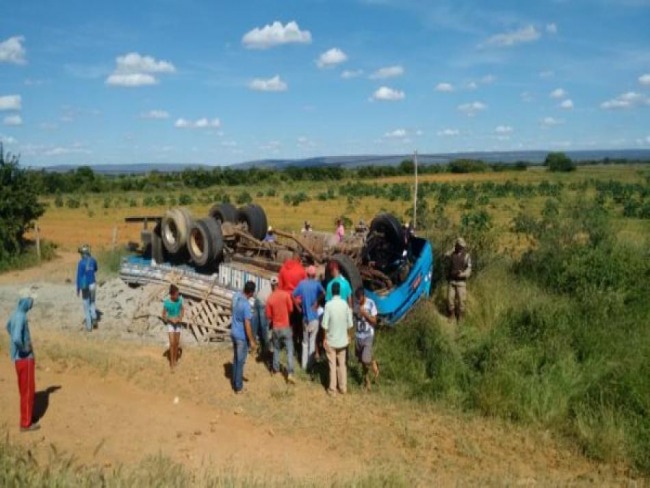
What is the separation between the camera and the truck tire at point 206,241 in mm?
12773

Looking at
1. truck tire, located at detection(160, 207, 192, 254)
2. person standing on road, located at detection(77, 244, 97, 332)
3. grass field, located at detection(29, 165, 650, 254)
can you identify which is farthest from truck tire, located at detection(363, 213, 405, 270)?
grass field, located at detection(29, 165, 650, 254)

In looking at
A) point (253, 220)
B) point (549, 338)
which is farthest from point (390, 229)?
point (253, 220)

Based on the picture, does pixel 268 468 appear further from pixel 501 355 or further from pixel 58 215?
pixel 58 215

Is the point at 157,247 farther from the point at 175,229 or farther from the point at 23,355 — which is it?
the point at 23,355

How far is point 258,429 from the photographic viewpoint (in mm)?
7441

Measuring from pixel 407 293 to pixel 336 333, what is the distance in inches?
103

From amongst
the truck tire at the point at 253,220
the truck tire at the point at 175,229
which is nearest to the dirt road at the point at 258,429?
the truck tire at the point at 175,229

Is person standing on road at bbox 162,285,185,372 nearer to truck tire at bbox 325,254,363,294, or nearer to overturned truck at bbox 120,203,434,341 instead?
overturned truck at bbox 120,203,434,341

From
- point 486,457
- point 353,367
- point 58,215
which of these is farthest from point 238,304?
point 58,215

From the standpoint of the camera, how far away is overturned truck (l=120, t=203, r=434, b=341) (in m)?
10.6

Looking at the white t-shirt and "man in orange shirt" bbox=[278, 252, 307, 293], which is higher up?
"man in orange shirt" bbox=[278, 252, 307, 293]

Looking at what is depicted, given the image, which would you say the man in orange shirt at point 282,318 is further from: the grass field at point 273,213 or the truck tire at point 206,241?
the grass field at point 273,213

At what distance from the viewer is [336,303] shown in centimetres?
816

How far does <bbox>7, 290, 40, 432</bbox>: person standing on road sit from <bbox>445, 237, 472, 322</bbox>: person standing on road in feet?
21.5
